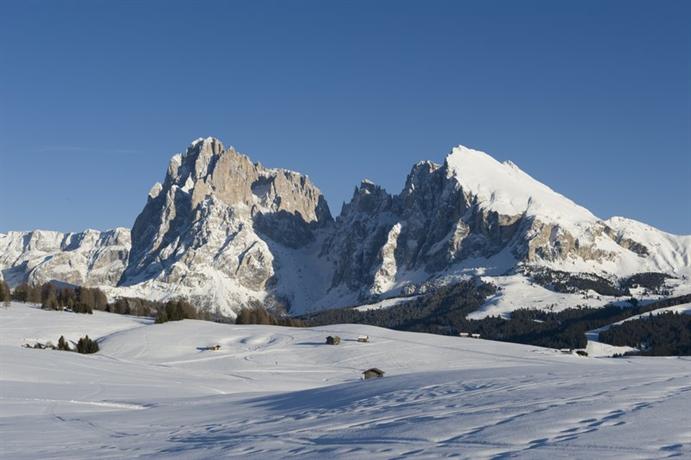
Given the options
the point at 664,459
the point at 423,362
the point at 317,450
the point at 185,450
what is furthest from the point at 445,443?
the point at 423,362

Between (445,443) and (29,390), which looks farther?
(29,390)

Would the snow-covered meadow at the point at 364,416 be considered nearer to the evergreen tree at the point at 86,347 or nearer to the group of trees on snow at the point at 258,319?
the evergreen tree at the point at 86,347

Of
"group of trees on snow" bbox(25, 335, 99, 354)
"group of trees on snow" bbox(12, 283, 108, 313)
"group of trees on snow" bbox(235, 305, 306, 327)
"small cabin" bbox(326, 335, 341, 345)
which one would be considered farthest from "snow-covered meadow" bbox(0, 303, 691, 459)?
"group of trees on snow" bbox(235, 305, 306, 327)

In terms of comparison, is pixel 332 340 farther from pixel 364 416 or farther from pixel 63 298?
pixel 364 416

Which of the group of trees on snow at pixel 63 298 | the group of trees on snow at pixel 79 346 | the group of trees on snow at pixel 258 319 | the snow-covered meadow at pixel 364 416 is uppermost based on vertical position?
the group of trees on snow at pixel 63 298

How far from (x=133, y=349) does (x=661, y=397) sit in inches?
3788

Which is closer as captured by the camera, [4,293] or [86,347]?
[86,347]

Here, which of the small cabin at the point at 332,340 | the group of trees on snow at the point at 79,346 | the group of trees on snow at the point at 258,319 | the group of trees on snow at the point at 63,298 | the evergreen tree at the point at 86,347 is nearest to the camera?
the group of trees on snow at the point at 79,346

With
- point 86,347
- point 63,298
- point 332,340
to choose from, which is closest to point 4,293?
point 63,298

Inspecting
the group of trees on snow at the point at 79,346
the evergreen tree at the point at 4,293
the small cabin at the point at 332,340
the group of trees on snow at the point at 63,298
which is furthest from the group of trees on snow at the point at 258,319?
the group of trees on snow at the point at 79,346

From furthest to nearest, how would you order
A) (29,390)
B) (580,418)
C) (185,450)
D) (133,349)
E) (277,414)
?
(133,349) → (29,390) → (277,414) → (185,450) → (580,418)

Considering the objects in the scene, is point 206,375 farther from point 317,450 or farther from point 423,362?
point 317,450

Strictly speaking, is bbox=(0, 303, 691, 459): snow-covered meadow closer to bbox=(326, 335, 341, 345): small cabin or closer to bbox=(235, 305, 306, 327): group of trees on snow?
bbox=(326, 335, 341, 345): small cabin

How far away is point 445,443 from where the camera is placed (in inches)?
679
